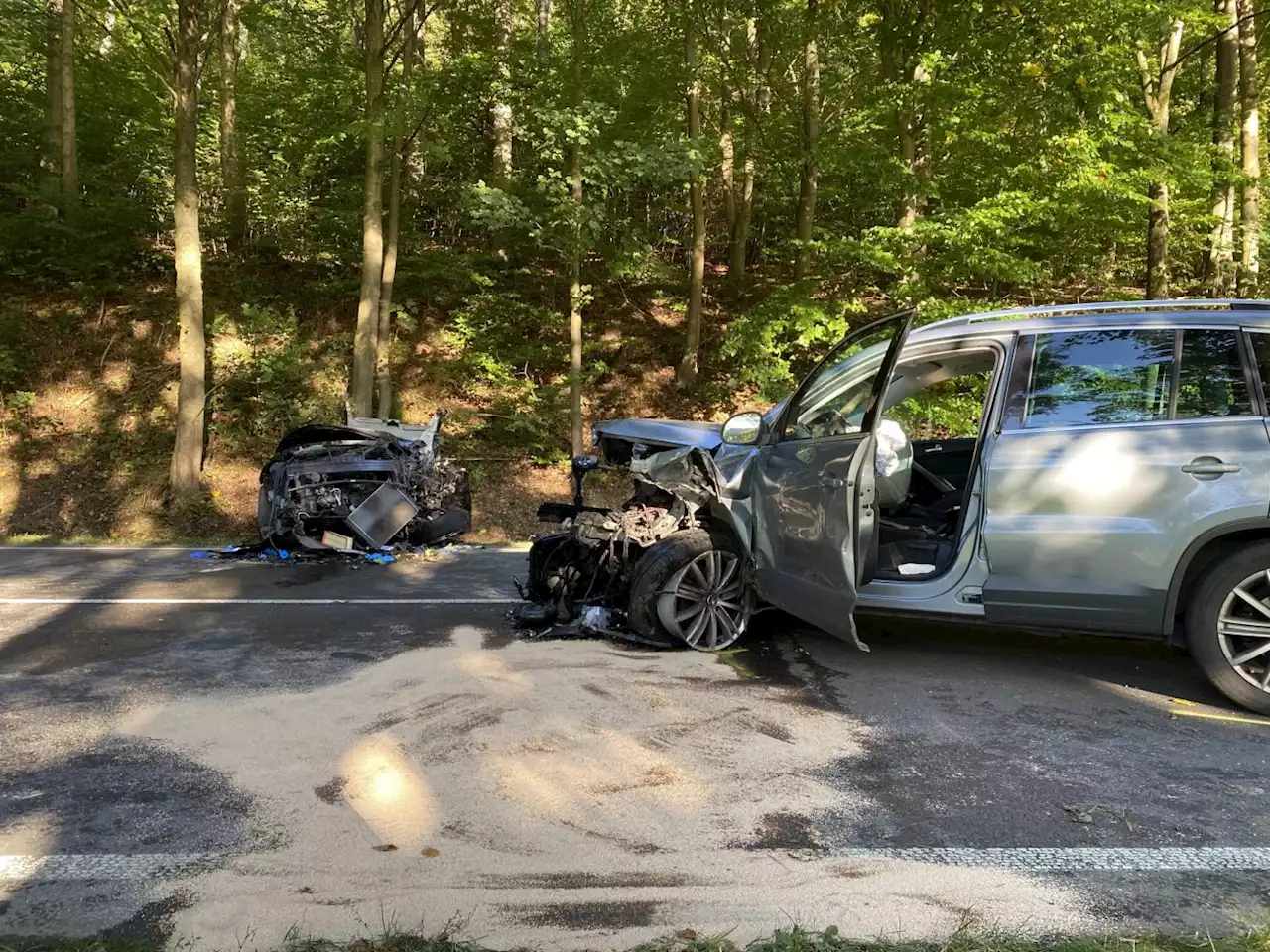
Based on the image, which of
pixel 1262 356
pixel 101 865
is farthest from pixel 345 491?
pixel 1262 356

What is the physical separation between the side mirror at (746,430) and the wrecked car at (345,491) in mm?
5159

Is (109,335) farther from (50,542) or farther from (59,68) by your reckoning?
(50,542)

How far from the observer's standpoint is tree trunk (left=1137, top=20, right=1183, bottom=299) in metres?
13.5

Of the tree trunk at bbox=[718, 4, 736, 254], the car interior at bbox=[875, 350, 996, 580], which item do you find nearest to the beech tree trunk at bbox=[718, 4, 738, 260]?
the tree trunk at bbox=[718, 4, 736, 254]

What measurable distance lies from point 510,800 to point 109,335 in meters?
18.3

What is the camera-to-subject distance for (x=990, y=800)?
10.7 feet

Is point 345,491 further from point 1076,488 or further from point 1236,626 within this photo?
point 1236,626

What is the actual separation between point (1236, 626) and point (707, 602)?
2763mm

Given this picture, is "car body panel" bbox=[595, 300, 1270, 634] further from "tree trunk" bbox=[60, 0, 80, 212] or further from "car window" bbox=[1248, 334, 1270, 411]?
"tree trunk" bbox=[60, 0, 80, 212]

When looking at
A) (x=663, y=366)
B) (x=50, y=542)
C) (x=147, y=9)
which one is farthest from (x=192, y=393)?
(x=663, y=366)

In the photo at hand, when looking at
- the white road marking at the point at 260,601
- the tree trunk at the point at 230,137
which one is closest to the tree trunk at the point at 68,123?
the tree trunk at the point at 230,137

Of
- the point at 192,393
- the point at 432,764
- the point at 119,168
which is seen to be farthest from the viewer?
the point at 119,168

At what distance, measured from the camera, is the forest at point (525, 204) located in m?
11.8

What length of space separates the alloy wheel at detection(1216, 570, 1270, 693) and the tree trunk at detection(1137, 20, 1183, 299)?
11.5 m
